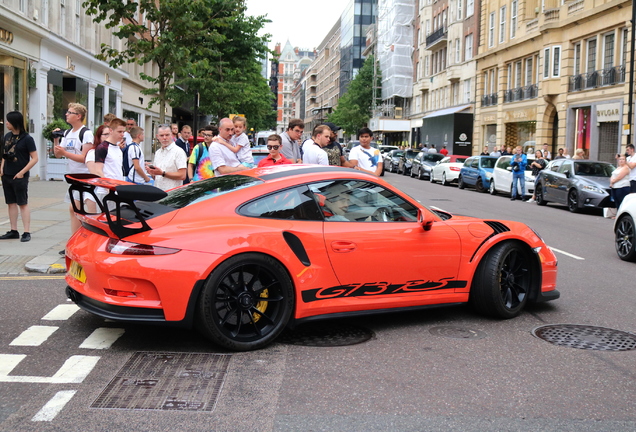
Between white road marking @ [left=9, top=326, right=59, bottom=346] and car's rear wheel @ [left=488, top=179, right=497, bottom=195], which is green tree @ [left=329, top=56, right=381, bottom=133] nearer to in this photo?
car's rear wheel @ [left=488, top=179, right=497, bottom=195]

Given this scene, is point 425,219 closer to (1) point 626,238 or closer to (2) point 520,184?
(1) point 626,238

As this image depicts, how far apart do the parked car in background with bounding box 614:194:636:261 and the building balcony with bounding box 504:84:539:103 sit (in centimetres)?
3261

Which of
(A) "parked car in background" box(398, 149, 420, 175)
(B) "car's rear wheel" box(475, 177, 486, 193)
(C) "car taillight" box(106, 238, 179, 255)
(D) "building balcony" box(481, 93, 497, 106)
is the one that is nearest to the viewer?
(C) "car taillight" box(106, 238, 179, 255)

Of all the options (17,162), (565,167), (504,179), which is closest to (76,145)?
(17,162)

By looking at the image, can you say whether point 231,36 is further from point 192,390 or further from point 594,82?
point 192,390

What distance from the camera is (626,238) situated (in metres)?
10.4

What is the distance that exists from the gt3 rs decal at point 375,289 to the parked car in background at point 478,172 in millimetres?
22423

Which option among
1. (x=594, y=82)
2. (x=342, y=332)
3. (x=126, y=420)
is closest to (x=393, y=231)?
(x=342, y=332)

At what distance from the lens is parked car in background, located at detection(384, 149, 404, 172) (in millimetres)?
47338

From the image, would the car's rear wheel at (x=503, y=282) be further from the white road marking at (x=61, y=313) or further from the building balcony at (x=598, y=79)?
the building balcony at (x=598, y=79)

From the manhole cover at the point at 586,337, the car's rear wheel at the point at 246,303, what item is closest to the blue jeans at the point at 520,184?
the manhole cover at the point at 586,337

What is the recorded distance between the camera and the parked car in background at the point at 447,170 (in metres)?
33.5

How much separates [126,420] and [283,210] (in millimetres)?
2192

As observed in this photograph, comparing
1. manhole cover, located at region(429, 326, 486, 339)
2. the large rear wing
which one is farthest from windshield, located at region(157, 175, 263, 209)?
manhole cover, located at region(429, 326, 486, 339)
